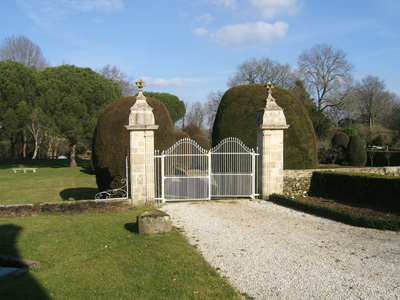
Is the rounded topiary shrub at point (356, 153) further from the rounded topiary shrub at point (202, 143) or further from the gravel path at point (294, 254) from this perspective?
the gravel path at point (294, 254)

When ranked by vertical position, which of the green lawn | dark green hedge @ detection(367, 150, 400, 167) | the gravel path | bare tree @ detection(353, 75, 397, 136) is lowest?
the gravel path

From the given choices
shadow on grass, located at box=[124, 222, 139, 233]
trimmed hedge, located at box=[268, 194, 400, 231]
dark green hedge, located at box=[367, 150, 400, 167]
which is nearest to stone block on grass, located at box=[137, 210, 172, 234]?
shadow on grass, located at box=[124, 222, 139, 233]

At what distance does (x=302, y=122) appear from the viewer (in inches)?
491

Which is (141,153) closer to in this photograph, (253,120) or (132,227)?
(132,227)

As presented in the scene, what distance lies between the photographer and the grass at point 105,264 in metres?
3.72

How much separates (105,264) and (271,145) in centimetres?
679

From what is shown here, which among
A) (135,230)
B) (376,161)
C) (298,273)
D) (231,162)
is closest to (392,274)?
(298,273)

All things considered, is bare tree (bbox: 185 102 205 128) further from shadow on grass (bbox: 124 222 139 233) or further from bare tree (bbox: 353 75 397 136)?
shadow on grass (bbox: 124 222 139 233)

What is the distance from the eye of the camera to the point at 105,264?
15.2 feet

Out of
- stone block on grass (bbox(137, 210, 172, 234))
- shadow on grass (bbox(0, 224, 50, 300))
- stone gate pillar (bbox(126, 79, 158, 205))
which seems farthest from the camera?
stone gate pillar (bbox(126, 79, 158, 205))

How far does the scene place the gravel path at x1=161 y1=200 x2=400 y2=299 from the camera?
12.7 feet

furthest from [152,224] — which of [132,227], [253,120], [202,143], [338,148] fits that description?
[338,148]

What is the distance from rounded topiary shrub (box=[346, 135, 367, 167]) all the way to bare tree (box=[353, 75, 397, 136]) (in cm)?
1824

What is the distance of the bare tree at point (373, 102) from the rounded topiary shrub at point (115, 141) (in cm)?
3643
